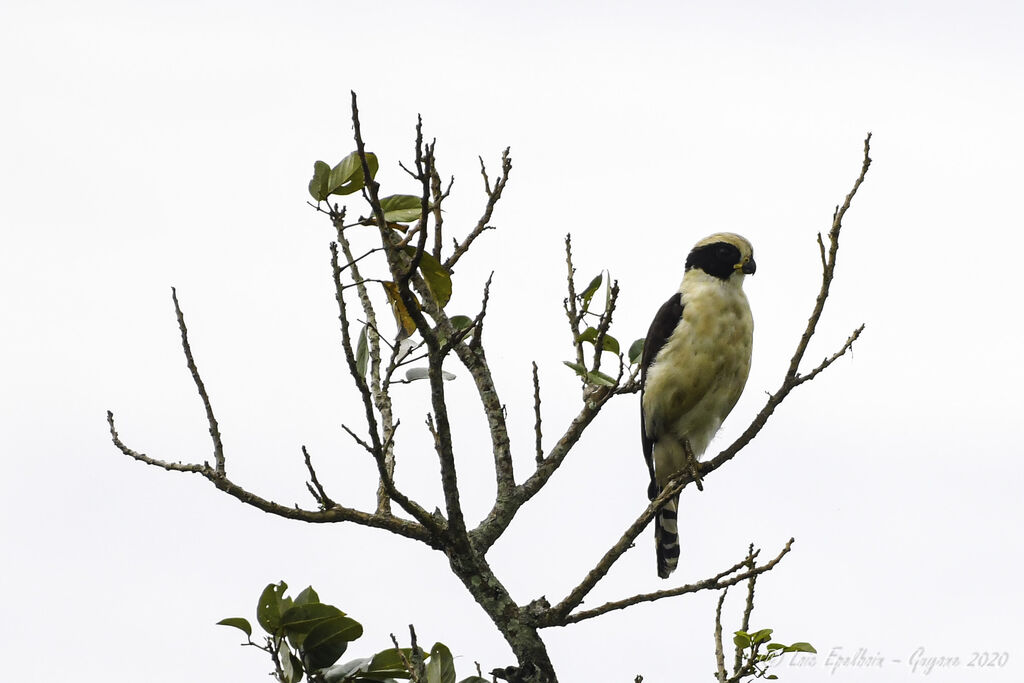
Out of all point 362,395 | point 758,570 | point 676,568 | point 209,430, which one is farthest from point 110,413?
point 676,568

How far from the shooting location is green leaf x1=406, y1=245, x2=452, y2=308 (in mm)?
3287

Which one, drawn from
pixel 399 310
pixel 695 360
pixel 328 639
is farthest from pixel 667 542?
pixel 328 639

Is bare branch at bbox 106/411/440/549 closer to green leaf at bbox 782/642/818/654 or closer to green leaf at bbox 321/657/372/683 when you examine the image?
green leaf at bbox 321/657/372/683

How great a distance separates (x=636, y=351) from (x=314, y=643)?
5.65ft

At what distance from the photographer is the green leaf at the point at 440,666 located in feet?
10.1

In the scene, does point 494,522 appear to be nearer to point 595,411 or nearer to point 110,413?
point 595,411

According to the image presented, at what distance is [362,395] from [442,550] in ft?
3.24

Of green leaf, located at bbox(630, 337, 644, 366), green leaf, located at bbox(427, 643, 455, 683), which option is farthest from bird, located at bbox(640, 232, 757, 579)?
green leaf, located at bbox(427, 643, 455, 683)

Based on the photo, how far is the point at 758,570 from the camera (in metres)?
3.16

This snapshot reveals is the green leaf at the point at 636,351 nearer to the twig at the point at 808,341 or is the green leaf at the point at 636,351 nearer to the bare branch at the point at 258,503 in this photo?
the twig at the point at 808,341

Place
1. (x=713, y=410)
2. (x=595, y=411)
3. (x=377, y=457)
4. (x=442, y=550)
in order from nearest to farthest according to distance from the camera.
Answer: (x=377, y=457)
(x=442, y=550)
(x=595, y=411)
(x=713, y=410)

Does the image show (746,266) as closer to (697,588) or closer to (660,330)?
(660,330)

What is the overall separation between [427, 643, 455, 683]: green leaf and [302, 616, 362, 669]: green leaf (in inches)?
11.1

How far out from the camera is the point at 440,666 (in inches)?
122
